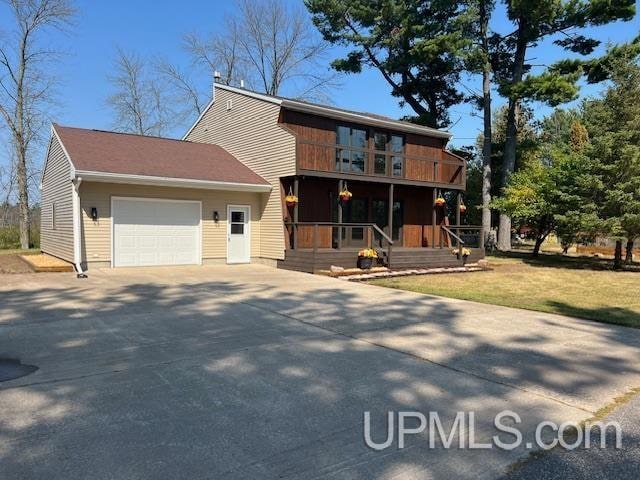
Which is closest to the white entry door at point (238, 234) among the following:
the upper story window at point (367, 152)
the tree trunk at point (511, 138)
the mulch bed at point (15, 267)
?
the upper story window at point (367, 152)

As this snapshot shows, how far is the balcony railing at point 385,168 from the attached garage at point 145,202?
1.78 m

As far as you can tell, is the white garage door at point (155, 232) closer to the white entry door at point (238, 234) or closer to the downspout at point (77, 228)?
the downspout at point (77, 228)

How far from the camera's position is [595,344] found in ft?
19.4

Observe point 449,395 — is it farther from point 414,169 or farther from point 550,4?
point 550,4

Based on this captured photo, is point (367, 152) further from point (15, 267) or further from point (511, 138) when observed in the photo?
point (511, 138)

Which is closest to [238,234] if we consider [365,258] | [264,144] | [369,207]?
[264,144]

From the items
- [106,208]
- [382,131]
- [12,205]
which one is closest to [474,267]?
[382,131]

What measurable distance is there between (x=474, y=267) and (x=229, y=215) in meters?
8.33

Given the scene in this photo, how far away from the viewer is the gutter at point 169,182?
1220cm

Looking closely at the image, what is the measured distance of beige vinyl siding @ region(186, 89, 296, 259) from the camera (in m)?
14.9

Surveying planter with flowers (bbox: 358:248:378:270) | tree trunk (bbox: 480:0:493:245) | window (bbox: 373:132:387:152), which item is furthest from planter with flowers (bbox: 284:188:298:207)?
tree trunk (bbox: 480:0:493:245)

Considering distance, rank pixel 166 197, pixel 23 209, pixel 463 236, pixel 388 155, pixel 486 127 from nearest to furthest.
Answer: pixel 166 197 → pixel 388 155 → pixel 463 236 → pixel 23 209 → pixel 486 127

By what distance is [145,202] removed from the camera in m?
13.7

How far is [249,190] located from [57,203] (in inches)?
238
